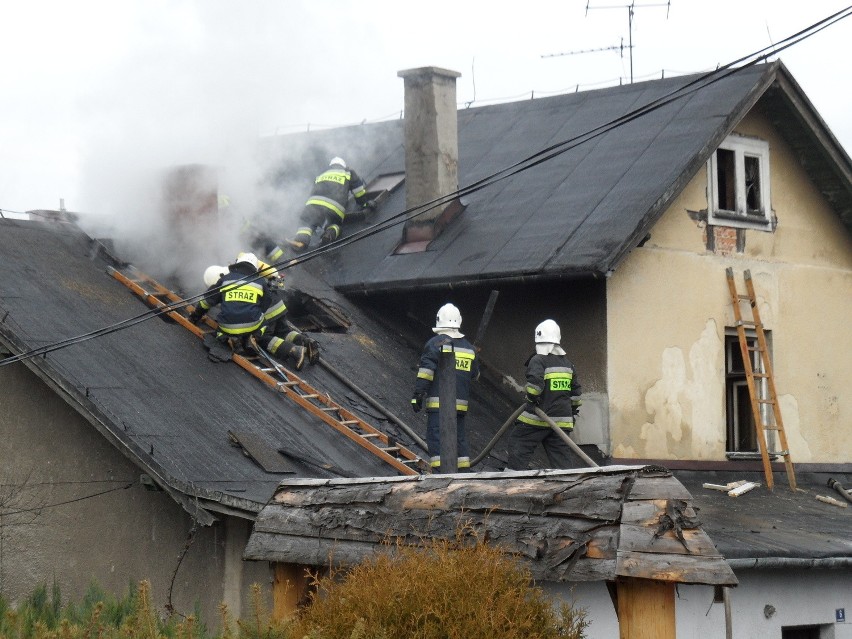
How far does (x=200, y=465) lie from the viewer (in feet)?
35.7

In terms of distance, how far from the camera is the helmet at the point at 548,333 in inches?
517

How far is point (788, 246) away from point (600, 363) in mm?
3512

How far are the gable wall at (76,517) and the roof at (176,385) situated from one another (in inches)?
18.7

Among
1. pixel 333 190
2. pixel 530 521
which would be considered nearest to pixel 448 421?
pixel 530 521

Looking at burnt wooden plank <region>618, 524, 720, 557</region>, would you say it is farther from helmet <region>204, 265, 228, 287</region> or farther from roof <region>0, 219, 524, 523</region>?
helmet <region>204, 265, 228, 287</region>

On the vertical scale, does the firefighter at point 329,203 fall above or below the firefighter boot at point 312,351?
above

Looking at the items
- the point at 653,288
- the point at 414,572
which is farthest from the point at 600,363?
the point at 414,572

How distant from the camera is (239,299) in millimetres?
13367

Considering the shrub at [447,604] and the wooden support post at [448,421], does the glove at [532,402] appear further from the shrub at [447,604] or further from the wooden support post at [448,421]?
the shrub at [447,604]

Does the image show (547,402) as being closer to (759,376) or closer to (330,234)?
(759,376)

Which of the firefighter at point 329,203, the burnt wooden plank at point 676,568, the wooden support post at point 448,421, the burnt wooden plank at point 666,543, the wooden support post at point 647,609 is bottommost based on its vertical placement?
the wooden support post at point 647,609

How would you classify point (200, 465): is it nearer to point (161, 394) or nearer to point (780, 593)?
point (161, 394)

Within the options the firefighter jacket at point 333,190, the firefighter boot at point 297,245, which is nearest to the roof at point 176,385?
the firefighter boot at point 297,245

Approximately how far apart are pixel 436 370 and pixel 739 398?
4.63 m
